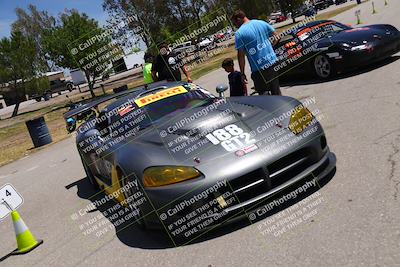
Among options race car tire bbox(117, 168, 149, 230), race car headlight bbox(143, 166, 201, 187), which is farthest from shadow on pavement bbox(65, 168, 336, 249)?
race car headlight bbox(143, 166, 201, 187)

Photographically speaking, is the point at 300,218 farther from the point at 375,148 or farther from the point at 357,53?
the point at 357,53

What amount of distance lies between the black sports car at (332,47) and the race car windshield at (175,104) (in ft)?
12.8

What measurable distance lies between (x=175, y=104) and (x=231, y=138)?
1.50 metres

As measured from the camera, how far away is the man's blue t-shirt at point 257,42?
6.67 meters

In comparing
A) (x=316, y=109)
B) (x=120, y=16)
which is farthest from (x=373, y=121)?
(x=120, y=16)

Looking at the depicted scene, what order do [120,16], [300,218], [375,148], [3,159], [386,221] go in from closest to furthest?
1. [386,221]
2. [300,218]
3. [375,148]
4. [3,159]
5. [120,16]

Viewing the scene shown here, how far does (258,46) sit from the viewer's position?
266 inches

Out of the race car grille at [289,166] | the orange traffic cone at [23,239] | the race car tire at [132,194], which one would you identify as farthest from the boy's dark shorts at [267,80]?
the orange traffic cone at [23,239]

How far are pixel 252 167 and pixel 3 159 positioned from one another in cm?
1274

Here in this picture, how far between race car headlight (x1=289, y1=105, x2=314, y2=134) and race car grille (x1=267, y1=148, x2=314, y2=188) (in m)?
0.27

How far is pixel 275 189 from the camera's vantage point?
3.92 meters

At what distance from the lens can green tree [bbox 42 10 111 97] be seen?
31188 mm

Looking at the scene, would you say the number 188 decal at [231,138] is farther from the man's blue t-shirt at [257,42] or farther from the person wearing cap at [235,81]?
the person wearing cap at [235,81]

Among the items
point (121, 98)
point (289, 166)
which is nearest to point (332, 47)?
point (121, 98)
